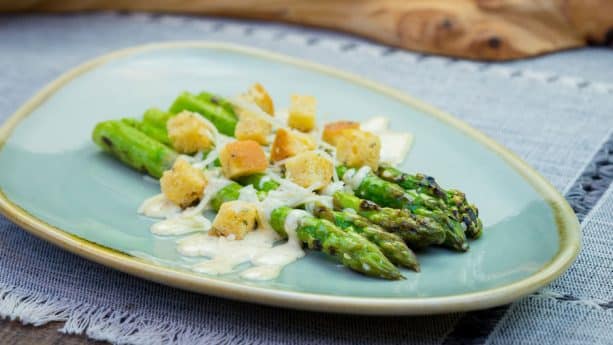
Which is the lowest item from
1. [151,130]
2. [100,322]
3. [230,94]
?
[230,94]

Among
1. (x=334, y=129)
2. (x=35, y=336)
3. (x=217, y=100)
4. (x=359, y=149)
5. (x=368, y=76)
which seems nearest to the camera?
(x=35, y=336)

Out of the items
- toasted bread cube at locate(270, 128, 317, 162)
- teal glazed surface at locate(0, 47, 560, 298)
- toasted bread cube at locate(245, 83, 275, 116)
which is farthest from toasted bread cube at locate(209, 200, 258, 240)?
toasted bread cube at locate(245, 83, 275, 116)

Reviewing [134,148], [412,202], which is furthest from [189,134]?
[412,202]

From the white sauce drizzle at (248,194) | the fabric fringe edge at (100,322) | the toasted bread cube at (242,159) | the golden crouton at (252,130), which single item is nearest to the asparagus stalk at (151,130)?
the golden crouton at (252,130)

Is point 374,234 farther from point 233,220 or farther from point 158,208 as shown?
point 158,208

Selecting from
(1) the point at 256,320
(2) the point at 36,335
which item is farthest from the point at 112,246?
(1) the point at 256,320

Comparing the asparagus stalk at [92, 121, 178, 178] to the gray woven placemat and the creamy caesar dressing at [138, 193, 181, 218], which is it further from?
the gray woven placemat

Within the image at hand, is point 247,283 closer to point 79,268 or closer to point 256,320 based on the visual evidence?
point 256,320
